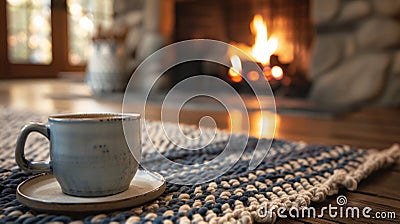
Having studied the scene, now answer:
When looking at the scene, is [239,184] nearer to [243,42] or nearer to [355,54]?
[355,54]

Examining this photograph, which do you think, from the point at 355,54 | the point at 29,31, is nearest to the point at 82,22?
the point at 29,31

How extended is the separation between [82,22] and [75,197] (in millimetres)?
4286

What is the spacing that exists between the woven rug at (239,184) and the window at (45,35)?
2995 millimetres

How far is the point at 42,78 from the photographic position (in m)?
4.10

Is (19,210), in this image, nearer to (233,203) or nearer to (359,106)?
(233,203)

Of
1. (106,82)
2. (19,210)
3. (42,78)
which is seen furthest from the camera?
(42,78)

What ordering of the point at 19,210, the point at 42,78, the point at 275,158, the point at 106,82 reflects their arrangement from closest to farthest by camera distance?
1. the point at 19,210
2. the point at 275,158
3. the point at 106,82
4. the point at 42,78

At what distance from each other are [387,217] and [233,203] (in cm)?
17

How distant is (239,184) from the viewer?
0.56m

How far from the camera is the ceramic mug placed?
1.40ft

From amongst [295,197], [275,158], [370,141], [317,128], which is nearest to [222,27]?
[317,128]

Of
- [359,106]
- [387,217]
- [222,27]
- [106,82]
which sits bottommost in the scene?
[387,217]

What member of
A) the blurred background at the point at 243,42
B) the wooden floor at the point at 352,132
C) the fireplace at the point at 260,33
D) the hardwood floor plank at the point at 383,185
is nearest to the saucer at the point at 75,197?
the wooden floor at the point at 352,132

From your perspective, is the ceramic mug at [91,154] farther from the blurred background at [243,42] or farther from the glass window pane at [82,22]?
the glass window pane at [82,22]
